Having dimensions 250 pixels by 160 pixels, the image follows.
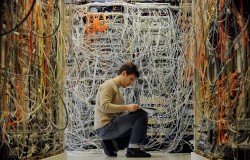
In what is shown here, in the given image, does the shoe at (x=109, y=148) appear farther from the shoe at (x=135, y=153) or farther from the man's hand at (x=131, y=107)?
the man's hand at (x=131, y=107)

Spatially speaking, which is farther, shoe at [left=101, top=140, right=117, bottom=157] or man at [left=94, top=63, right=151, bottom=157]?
shoe at [left=101, top=140, right=117, bottom=157]

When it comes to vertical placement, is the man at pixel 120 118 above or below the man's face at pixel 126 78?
below

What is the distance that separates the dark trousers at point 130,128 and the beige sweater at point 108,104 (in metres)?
0.06

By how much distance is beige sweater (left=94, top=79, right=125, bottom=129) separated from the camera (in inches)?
132

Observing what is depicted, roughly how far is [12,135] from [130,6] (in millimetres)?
2432

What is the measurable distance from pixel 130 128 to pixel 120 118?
0.12 metres

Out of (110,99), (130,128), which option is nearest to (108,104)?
(110,99)

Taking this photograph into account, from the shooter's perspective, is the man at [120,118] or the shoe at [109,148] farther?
the shoe at [109,148]

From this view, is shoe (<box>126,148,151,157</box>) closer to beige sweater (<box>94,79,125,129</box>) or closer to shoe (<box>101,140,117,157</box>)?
shoe (<box>101,140,117,157</box>)

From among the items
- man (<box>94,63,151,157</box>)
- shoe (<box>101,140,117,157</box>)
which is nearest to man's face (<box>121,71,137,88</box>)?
man (<box>94,63,151,157</box>)

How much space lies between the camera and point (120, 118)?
344 cm

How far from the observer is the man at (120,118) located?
3.35 meters

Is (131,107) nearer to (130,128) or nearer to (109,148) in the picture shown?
(130,128)

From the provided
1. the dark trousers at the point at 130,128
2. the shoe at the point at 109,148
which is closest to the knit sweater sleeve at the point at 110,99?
the dark trousers at the point at 130,128
